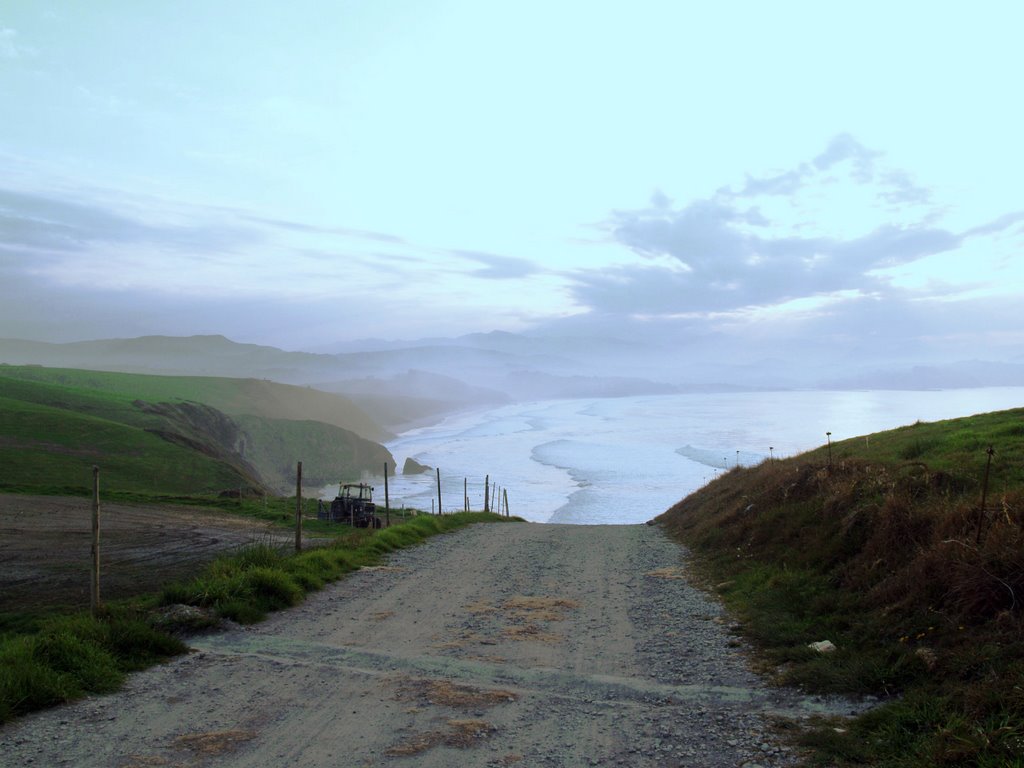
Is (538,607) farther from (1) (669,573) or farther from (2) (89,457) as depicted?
(2) (89,457)

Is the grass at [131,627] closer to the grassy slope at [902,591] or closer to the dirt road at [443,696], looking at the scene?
the dirt road at [443,696]

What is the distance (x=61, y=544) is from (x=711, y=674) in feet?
56.1

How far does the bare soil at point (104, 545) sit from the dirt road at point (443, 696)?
4811 mm

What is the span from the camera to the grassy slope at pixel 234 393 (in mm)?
99481

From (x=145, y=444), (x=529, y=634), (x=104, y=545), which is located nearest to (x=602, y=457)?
(x=145, y=444)

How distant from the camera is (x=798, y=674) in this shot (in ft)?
22.4

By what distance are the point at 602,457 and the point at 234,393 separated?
2972 inches

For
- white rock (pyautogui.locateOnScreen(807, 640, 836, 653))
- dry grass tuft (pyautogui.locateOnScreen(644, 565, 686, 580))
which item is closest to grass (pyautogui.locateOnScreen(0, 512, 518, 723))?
dry grass tuft (pyautogui.locateOnScreen(644, 565, 686, 580))

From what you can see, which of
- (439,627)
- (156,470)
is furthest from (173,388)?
(439,627)

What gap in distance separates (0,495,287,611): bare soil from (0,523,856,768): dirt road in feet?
15.8

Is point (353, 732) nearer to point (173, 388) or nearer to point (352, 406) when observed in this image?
point (173, 388)

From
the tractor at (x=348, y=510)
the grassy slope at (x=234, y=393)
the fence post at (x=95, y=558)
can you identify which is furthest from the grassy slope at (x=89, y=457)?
the grassy slope at (x=234, y=393)

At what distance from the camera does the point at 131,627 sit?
26.2 feet

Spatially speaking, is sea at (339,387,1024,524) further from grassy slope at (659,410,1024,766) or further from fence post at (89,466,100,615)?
fence post at (89,466,100,615)
